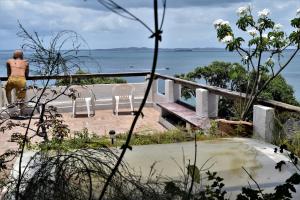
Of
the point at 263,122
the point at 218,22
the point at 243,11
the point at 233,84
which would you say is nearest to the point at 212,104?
the point at 218,22

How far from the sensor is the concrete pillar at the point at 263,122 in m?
5.46

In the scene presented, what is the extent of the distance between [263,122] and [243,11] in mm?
1800

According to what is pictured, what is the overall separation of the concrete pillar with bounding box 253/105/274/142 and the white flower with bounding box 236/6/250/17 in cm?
153

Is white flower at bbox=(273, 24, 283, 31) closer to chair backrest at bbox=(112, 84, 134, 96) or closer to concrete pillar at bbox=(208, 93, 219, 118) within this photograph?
concrete pillar at bbox=(208, 93, 219, 118)

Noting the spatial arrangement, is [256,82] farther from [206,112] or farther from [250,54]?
[206,112]

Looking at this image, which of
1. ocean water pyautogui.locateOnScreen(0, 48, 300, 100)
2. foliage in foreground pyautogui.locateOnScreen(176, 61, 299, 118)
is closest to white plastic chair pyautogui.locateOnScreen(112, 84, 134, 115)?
ocean water pyautogui.locateOnScreen(0, 48, 300, 100)

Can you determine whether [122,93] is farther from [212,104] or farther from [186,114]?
[212,104]

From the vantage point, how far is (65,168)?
1780 mm

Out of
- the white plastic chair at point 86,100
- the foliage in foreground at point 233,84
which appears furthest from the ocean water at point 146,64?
the white plastic chair at point 86,100

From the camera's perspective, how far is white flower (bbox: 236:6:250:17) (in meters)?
6.44

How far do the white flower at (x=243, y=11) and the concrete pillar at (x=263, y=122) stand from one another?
1529 millimetres

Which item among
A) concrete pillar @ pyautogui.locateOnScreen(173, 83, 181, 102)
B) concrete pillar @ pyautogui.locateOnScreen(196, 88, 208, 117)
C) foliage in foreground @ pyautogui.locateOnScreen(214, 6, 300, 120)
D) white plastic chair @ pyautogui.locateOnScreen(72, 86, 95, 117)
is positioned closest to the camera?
foliage in foreground @ pyautogui.locateOnScreen(214, 6, 300, 120)

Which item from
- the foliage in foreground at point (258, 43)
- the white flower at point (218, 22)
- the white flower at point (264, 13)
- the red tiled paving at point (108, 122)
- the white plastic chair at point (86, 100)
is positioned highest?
the white flower at point (264, 13)

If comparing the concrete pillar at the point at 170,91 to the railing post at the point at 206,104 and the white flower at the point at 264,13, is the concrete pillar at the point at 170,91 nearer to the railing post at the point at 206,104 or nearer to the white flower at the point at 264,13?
the railing post at the point at 206,104
